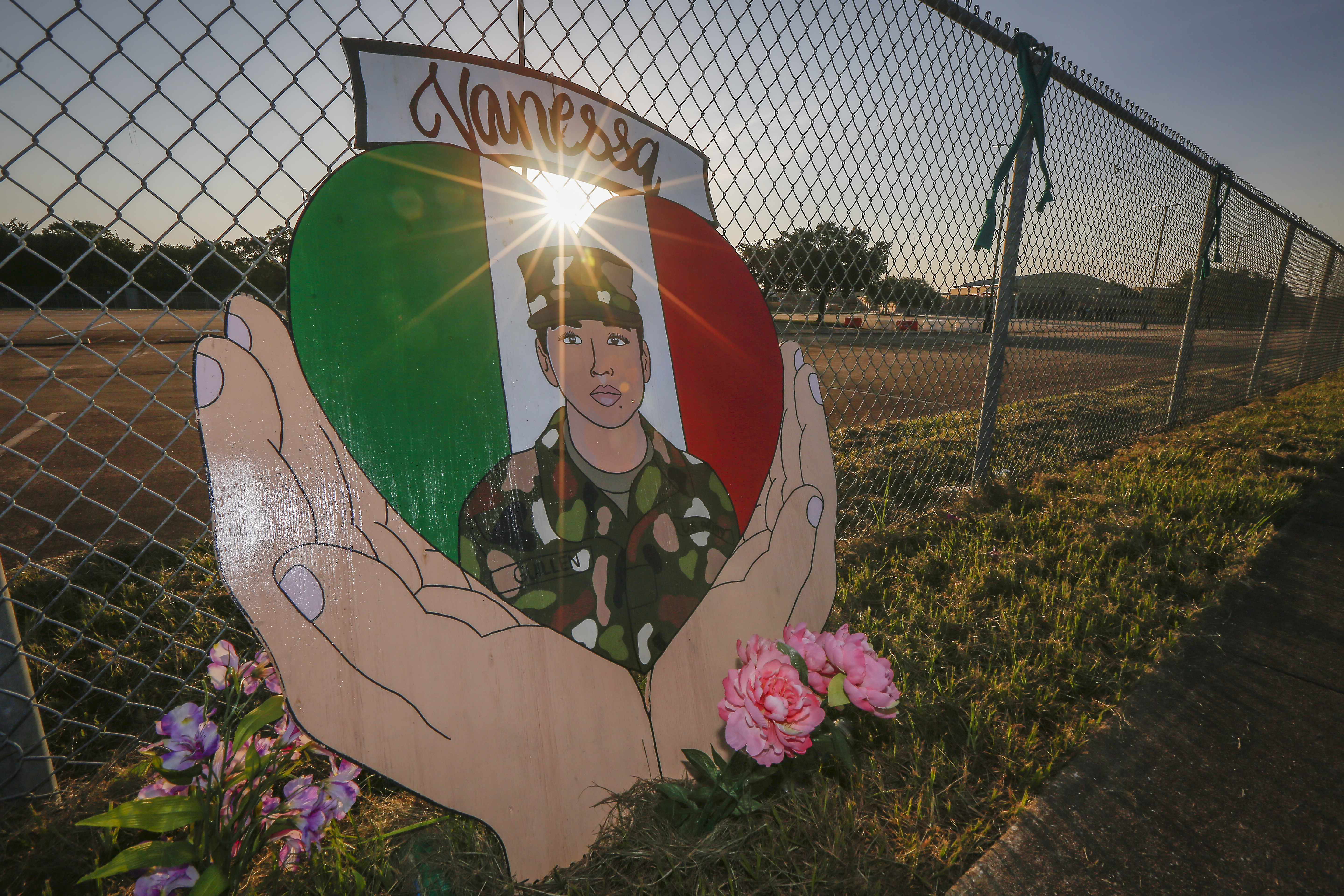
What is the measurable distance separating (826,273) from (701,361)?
1.19 meters

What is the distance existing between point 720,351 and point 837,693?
0.92 metres

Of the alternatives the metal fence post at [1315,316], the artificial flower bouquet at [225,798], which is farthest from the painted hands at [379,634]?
the metal fence post at [1315,316]

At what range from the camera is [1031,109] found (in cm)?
285

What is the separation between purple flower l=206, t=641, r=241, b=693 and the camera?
1.22 m

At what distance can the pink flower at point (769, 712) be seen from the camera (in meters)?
1.33

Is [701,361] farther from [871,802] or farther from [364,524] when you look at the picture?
[871,802]

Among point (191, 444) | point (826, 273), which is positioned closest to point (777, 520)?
point (826, 273)

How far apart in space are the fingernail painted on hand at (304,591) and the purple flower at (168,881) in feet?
1.54

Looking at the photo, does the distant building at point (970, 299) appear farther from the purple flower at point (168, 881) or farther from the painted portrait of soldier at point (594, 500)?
the purple flower at point (168, 881)

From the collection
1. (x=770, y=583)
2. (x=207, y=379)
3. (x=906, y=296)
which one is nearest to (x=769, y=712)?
(x=770, y=583)

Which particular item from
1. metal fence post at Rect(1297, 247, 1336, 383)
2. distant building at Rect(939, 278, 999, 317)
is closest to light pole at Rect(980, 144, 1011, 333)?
distant building at Rect(939, 278, 999, 317)

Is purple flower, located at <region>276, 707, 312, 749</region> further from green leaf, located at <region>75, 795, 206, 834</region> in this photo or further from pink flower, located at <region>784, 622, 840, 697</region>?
pink flower, located at <region>784, 622, 840, 697</region>

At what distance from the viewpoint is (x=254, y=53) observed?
1232mm

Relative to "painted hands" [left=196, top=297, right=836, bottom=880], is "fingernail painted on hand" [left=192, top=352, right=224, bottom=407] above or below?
above
